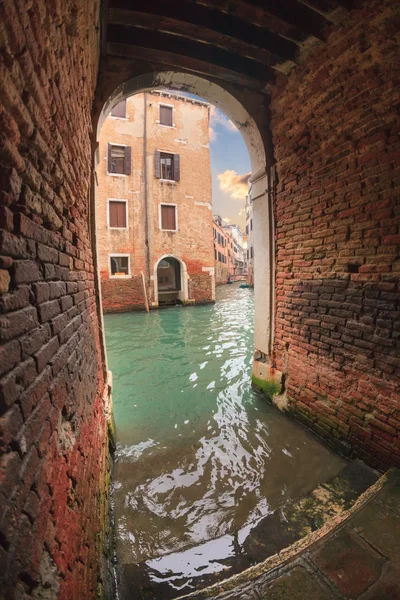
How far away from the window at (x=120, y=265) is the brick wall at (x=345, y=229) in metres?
10.6

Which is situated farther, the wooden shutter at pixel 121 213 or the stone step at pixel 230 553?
the wooden shutter at pixel 121 213

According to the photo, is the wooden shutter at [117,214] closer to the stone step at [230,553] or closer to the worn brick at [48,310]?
the worn brick at [48,310]

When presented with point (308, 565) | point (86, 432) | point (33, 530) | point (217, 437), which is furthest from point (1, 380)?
point (217, 437)

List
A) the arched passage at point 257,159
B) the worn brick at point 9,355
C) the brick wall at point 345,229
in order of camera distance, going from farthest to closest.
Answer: the arched passage at point 257,159 < the brick wall at point 345,229 < the worn brick at point 9,355

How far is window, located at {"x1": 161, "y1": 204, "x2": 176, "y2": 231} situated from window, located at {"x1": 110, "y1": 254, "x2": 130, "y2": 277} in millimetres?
2564

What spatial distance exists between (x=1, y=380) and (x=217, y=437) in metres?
2.90

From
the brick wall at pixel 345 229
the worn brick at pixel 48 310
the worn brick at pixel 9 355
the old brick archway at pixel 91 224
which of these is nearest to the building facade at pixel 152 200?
the old brick archway at pixel 91 224

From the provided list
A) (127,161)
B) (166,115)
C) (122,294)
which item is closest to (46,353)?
(122,294)

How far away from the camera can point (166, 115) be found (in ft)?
45.0

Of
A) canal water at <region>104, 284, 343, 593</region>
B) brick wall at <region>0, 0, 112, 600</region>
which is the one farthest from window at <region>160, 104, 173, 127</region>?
brick wall at <region>0, 0, 112, 600</region>

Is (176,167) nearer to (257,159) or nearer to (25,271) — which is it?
(257,159)

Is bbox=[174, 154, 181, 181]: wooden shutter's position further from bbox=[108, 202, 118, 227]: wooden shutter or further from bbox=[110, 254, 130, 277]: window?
bbox=[110, 254, 130, 277]: window

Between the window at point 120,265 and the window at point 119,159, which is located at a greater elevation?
the window at point 119,159

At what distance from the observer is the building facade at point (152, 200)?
41.6 feet
